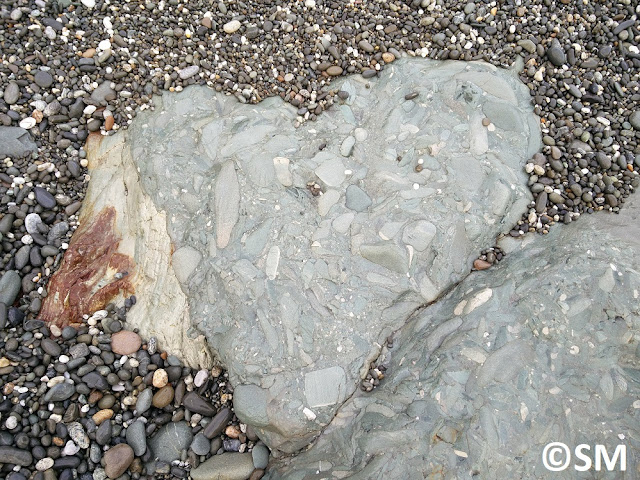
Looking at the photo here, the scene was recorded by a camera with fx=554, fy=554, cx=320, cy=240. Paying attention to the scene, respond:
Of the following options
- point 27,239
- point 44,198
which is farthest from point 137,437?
point 44,198

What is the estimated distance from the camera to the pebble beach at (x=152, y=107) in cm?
352

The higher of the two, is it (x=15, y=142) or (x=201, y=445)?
(x=15, y=142)

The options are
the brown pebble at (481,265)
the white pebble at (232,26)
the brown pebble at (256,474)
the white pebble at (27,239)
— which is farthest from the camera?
the white pebble at (232,26)

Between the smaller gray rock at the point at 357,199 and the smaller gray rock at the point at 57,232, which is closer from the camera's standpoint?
the smaller gray rock at the point at 357,199

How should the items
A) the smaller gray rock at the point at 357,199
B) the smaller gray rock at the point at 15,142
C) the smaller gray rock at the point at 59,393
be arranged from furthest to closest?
the smaller gray rock at the point at 15,142, the smaller gray rock at the point at 357,199, the smaller gray rock at the point at 59,393

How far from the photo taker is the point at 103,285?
384cm

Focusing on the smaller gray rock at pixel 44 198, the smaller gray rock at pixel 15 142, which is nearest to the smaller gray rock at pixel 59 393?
the smaller gray rock at pixel 44 198

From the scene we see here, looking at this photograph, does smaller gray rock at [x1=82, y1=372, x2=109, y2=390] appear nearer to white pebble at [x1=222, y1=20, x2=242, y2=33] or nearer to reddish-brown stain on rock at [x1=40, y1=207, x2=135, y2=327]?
reddish-brown stain on rock at [x1=40, y1=207, x2=135, y2=327]

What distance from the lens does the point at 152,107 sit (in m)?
4.30

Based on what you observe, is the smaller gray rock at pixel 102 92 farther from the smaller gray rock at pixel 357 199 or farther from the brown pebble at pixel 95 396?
the brown pebble at pixel 95 396

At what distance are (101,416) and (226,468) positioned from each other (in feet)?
2.85

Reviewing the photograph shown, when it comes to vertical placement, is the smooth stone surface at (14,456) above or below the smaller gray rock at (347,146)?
below

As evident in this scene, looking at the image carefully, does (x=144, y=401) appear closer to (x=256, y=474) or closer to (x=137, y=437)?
(x=137, y=437)

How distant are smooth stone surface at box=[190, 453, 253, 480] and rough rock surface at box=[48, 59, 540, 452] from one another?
22 centimetres
